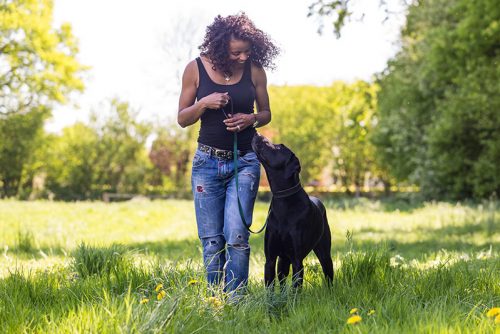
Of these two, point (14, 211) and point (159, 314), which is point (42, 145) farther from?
point (159, 314)

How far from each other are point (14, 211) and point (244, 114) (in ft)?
45.9

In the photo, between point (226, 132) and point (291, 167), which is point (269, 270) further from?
point (226, 132)

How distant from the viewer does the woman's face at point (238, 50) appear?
15.8ft

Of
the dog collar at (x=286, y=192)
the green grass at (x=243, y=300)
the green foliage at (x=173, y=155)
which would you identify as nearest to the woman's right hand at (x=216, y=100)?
the dog collar at (x=286, y=192)

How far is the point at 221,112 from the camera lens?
16.0 ft

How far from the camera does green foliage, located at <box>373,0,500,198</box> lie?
63.6 feet

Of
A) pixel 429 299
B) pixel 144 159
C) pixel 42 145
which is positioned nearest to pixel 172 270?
pixel 429 299

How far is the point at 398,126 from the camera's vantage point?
1043 inches

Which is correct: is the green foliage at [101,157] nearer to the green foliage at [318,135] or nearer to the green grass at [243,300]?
the green foliage at [318,135]

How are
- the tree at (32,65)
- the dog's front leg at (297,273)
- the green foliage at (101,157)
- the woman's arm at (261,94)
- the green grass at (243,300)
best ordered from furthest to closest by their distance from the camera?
the green foliage at (101,157) < the tree at (32,65) < the woman's arm at (261,94) < the dog's front leg at (297,273) < the green grass at (243,300)

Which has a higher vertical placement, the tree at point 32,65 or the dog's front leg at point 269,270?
the tree at point 32,65

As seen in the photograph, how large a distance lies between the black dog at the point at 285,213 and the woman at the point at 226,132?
0.23 metres

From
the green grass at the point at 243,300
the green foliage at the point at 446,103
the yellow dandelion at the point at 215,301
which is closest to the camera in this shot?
the green grass at the point at 243,300

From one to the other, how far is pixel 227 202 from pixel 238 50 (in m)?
1.28
